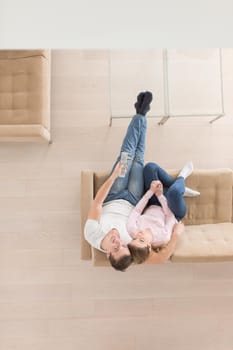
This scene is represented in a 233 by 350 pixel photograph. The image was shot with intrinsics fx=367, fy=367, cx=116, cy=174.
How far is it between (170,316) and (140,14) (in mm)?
2886

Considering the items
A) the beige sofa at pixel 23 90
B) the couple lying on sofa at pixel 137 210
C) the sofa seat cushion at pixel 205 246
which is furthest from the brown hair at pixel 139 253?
the beige sofa at pixel 23 90

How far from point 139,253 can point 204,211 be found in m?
0.68

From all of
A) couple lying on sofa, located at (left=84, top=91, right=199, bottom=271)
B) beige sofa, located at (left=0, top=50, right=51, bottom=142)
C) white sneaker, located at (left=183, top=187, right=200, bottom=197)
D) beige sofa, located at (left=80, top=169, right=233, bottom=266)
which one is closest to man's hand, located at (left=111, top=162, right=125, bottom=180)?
couple lying on sofa, located at (left=84, top=91, right=199, bottom=271)

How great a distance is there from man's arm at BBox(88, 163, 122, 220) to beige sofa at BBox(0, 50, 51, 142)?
58cm

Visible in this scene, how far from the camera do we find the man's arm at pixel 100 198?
7.71 feet

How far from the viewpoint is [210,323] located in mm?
2936

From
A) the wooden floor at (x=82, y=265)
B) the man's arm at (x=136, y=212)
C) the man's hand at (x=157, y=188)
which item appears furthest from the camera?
the wooden floor at (x=82, y=265)

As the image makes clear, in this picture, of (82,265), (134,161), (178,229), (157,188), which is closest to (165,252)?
(178,229)

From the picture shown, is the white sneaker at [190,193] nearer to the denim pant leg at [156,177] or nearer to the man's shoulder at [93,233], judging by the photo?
the denim pant leg at [156,177]

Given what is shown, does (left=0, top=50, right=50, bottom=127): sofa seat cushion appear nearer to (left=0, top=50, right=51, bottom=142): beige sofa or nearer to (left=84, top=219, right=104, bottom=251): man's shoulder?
(left=0, top=50, right=51, bottom=142): beige sofa

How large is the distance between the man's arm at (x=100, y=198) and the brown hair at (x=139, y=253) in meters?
0.31

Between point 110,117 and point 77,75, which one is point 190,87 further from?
point 77,75

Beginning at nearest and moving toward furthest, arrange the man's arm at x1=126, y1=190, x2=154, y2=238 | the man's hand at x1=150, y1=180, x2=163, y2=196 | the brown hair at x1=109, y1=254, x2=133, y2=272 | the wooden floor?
the brown hair at x1=109, y1=254, x2=133, y2=272
the man's arm at x1=126, y1=190, x2=154, y2=238
the man's hand at x1=150, y1=180, x2=163, y2=196
the wooden floor

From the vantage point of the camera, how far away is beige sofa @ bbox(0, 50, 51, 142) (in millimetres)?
2504
